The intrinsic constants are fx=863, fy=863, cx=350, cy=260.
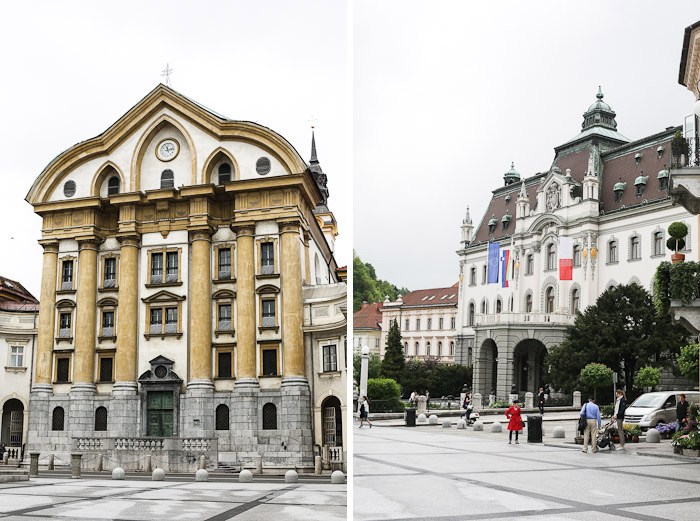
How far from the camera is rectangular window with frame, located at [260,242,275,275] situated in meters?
4.38

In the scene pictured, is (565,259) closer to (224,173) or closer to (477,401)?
(477,401)

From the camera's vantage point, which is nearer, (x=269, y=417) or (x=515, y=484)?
(x=269, y=417)

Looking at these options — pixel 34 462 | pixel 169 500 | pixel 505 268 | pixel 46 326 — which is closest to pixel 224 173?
pixel 46 326

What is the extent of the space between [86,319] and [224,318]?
2.36 feet

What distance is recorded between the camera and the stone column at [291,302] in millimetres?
4238

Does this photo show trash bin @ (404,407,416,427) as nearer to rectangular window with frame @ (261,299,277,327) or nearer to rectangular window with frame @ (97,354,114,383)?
rectangular window with frame @ (261,299,277,327)

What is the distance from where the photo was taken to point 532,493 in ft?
13.7

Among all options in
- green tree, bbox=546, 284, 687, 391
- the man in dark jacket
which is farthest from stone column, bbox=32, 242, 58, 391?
the man in dark jacket

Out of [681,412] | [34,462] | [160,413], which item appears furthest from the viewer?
[681,412]

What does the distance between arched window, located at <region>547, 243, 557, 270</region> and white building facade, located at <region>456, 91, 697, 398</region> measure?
1 cm

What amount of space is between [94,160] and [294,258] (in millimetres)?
1213

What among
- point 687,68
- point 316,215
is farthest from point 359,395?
point 687,68

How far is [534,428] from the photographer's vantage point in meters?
7.72

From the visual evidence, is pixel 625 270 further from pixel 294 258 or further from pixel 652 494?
pixel 294 258
